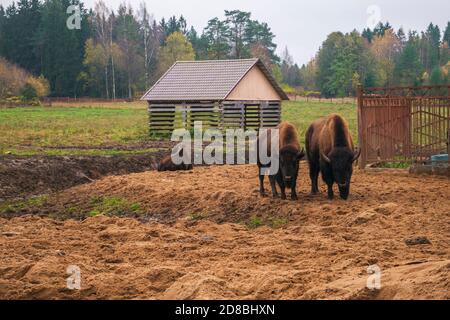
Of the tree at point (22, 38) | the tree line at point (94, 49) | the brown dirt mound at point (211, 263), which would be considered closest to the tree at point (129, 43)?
the tree line at point (94, 49)

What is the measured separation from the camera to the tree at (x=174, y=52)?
80125mm

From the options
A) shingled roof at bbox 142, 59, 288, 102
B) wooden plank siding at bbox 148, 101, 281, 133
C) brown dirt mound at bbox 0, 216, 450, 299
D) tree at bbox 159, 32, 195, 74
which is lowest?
brown dirt mound at bbox 0, 216, 450, 299

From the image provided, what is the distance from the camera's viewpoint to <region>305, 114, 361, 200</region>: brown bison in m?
13.7

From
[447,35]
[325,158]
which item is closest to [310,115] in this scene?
[325,158]

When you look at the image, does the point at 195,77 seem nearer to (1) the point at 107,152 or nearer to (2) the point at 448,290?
(1) the point at 107,152

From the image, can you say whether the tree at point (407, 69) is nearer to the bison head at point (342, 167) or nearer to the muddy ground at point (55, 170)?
the muddy ground at point (55, 170)

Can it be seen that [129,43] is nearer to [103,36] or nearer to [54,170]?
[103,36]

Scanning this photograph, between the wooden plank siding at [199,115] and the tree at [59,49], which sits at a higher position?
the tree at [59,49]

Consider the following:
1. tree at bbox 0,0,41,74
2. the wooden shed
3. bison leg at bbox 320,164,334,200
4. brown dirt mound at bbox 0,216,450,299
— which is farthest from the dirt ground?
tree at bbox 0,0,41,74

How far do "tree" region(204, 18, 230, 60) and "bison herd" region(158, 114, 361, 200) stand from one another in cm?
6634

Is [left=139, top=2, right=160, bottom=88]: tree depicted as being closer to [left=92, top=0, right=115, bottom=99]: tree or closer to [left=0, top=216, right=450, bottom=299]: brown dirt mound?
[left=92, top=0, right=115, bottom=99]: tree

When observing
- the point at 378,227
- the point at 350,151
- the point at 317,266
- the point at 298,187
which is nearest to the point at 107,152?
the point at 298,187

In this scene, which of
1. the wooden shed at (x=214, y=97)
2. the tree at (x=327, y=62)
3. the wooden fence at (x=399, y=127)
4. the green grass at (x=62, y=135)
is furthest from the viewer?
the tree at (x=327, y=62)
